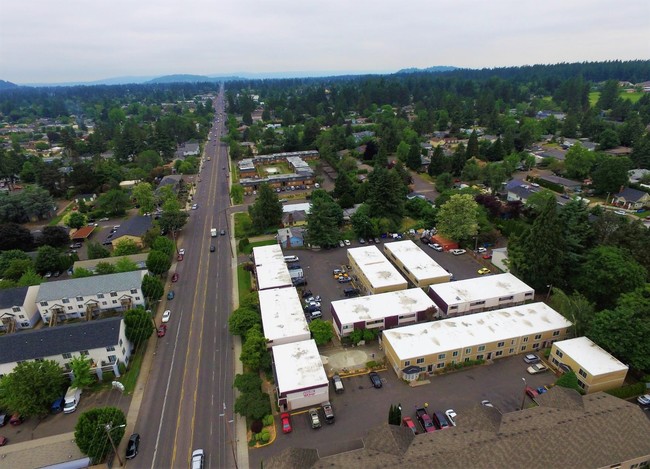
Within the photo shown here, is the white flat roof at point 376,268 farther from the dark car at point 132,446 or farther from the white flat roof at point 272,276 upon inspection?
the dark car at point 132,446

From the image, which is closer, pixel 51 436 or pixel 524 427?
pixel 524 427

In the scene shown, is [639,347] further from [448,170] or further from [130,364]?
[448,170]

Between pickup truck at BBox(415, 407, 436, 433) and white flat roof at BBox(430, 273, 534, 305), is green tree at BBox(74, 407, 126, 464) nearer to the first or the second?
pickup truck at BBox(415, 407, 436, 433)

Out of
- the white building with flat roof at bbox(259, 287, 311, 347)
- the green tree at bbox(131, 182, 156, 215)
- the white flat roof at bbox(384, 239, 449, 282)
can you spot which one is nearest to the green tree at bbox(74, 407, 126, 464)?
the white building with flat roof at bbox(259, 287, 311, 347)

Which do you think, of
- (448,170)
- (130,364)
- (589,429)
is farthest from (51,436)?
(448,170)

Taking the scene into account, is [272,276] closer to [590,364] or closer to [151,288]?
[151,288]

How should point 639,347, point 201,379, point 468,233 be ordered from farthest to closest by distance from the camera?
point 468,233, point 201,379, point 639,347

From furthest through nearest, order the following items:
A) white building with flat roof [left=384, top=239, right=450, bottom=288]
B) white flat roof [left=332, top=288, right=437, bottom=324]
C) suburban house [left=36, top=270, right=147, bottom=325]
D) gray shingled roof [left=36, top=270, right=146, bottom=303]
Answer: white building with flat roof [left=384, top=239, right=450, bottom=288] → gray shingled roof [left=36, top=270, right=146, bottom=303] → suburban house [left=36, top=270, right=147, bottom=325] → white flat roof [left=332, top=288, right=437, bottom=324]
